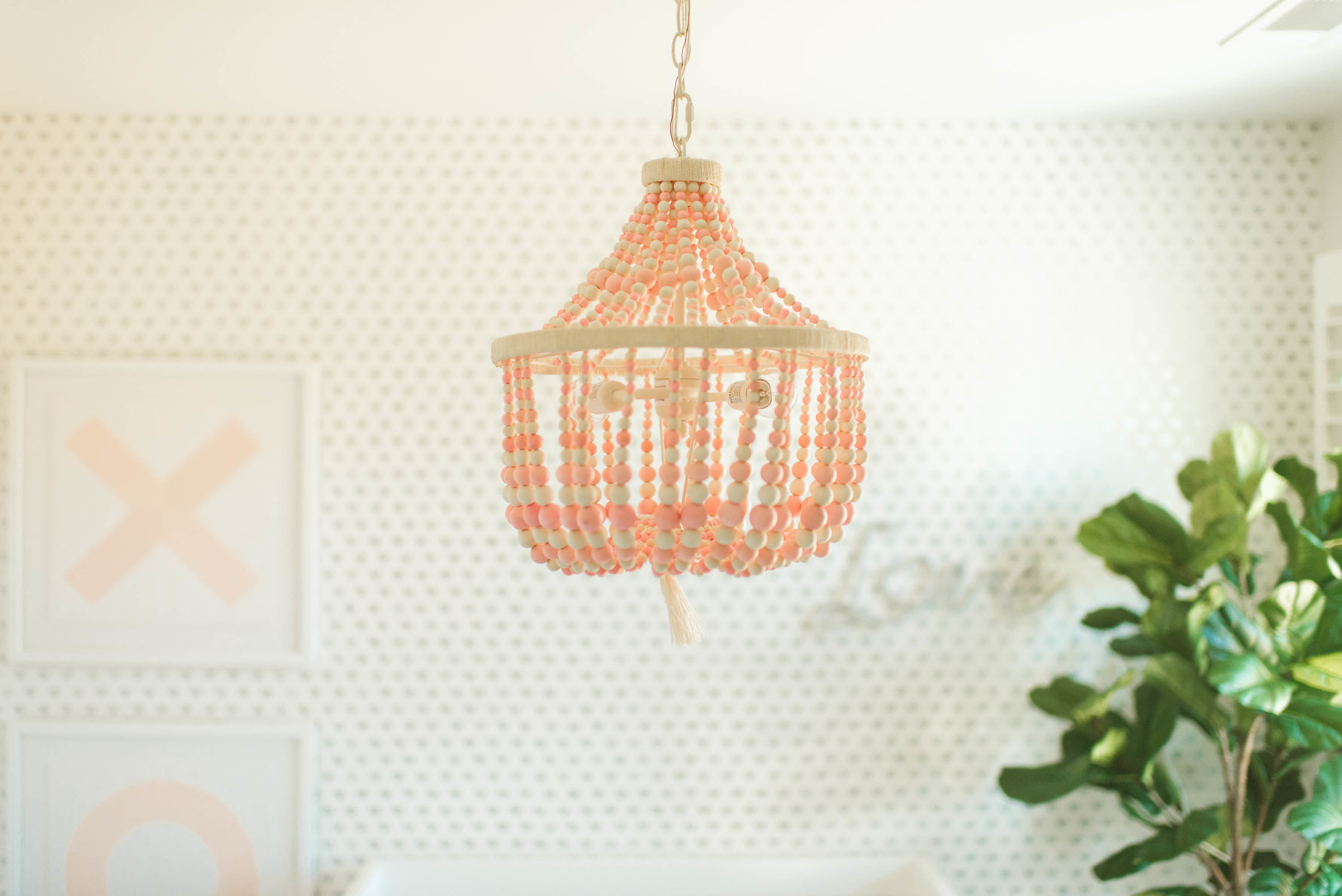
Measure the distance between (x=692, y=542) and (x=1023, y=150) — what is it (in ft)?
6.96

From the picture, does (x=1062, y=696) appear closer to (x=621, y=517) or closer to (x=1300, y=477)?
(x=1300, y=477)

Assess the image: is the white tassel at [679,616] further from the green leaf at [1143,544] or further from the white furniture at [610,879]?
the white furniture at [610,879]

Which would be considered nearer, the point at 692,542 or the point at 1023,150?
the point at 692,542

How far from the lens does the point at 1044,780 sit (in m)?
2.30

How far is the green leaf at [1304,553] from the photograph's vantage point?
214cm

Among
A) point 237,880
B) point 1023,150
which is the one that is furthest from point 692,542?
point 237,880

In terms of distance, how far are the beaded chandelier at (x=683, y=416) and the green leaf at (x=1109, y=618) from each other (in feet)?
5.36

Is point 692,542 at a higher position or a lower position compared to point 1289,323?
lower

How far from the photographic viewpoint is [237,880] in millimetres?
2596

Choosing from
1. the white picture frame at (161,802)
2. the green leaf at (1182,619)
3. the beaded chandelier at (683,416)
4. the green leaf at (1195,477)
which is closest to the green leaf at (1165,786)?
the green leaf at (1182,619)

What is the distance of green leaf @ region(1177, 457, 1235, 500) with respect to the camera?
231 centimetres

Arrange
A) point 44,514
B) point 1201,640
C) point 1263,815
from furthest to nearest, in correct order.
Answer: point 44,514
point 1263,815
point 1201,640

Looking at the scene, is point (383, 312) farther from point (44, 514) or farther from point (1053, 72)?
point (1053, 72)

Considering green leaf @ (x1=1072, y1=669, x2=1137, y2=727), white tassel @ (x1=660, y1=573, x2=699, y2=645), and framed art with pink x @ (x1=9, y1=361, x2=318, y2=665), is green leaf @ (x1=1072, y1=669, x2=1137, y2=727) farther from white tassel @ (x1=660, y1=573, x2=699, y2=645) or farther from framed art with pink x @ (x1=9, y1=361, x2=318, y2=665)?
framed art with pink x @ (x1=9, y1=361, x2=318, y2=665)
